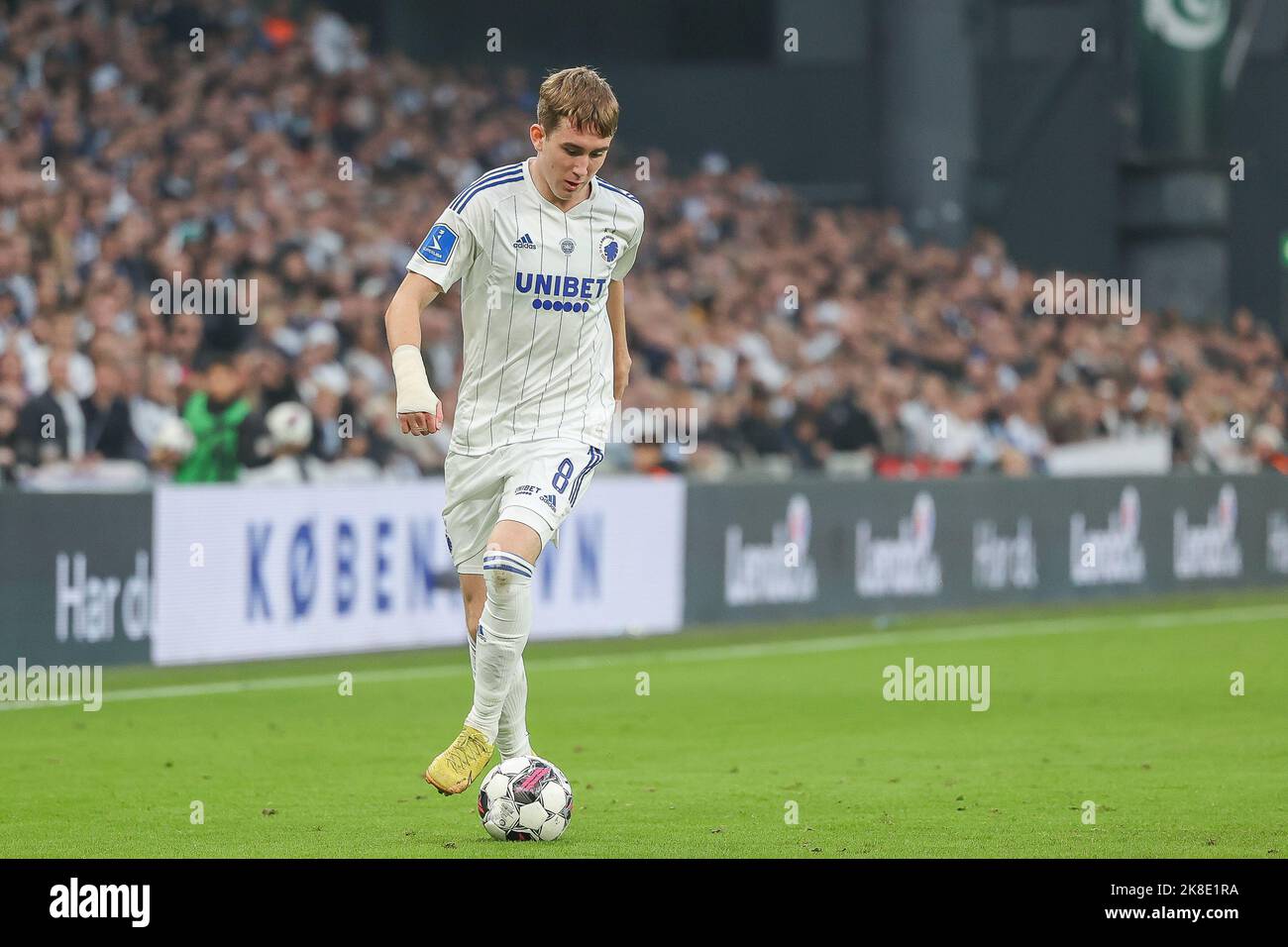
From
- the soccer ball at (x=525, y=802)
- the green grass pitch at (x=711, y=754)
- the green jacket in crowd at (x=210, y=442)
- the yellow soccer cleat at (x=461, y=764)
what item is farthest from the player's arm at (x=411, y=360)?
the green jacket in crowd at (x=210, y=442)

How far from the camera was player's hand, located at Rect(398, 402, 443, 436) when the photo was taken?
7.91 metres

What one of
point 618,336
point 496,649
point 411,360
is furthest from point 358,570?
point 411,360

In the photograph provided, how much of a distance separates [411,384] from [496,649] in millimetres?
1135

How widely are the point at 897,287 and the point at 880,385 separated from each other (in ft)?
11.3

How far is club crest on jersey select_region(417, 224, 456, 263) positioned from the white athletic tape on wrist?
15.4 inches

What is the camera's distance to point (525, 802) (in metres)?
8.59

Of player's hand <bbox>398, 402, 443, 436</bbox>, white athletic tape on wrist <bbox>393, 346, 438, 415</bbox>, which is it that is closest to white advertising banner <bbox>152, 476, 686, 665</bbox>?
white athletic tape on wrist <bbox>393, 346, 438, 415</bbox>

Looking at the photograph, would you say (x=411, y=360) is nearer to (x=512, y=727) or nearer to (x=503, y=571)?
(x=503, y=571)

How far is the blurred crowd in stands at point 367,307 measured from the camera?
56.4ft

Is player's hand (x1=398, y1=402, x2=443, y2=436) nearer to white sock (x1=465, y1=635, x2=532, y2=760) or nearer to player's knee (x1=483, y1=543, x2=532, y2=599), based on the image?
player's knee (x1=483, y1=543, x2=532, y2=599)
